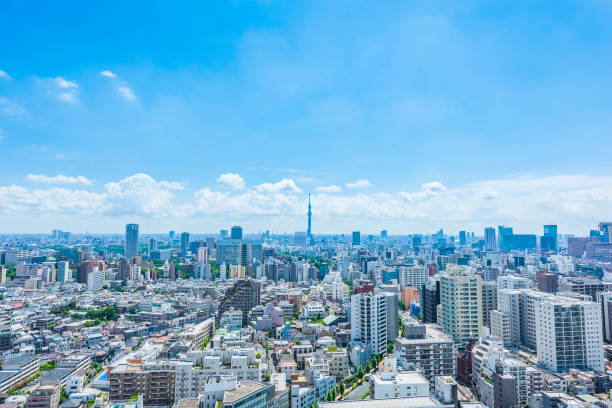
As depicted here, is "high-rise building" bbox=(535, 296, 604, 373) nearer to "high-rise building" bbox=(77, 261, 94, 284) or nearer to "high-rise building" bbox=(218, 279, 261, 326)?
"high-rise building" bbox=(218, 279, 261, 326)

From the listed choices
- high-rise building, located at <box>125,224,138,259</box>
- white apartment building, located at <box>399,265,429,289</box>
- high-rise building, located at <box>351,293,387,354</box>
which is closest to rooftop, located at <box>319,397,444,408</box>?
high-rise building, located at <box>351,293,387,354</box>

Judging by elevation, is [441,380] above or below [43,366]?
above

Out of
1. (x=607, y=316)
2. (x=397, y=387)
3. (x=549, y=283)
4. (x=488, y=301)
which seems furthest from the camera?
(x=549, y=283)

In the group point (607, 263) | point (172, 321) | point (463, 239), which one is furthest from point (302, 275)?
point (463, 239)

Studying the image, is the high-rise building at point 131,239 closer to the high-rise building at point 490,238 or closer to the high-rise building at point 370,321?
the high-rise building at point 370,321

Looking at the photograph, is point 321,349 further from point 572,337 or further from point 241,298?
point 572,337

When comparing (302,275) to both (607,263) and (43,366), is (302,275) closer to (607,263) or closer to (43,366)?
(43,366)

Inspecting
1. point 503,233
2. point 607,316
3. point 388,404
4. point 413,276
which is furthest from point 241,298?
point 503,233
